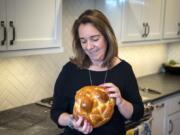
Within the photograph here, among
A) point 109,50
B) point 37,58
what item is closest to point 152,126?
point 37,58

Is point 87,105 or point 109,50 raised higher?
point 109,50

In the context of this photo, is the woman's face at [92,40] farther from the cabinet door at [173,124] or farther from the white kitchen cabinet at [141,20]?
the cabinet door at [173,124]

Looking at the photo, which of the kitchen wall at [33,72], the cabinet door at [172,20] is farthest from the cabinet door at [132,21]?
the cabinet door at [172,20]

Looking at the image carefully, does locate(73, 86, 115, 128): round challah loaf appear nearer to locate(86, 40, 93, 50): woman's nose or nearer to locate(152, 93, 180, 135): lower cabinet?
locate(86, 40, 93, 50): woman's nose

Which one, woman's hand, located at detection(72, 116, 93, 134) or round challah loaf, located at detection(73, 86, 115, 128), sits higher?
round challah loaf, located at detection(73, 86, 115, 128)

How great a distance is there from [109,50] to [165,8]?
173cm

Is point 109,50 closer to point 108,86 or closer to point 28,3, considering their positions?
point 108,86

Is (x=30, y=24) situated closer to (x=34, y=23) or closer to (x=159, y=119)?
(x=34, y=23)

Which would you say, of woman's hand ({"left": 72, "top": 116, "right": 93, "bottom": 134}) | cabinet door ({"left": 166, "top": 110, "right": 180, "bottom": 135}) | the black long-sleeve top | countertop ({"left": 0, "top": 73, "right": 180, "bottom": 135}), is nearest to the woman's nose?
the black long-sleeve top

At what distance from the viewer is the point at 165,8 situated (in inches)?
123

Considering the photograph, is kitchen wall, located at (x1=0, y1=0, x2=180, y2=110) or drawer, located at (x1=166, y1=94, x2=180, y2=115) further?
drawer, located at (x1=166, y1=94, x2=180, y2=115)

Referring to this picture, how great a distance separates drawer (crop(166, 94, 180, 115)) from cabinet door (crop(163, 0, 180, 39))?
65 cm

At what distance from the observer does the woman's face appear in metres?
1.47

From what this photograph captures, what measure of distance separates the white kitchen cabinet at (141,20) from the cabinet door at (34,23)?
0.76 m
